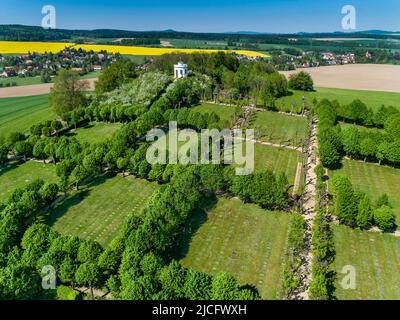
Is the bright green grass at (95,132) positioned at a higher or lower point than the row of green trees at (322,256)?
higher

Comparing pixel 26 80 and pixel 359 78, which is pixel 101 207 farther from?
pixel 359 78

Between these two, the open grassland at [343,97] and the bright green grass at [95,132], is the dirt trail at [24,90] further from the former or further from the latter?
the open grassland at [343,97]

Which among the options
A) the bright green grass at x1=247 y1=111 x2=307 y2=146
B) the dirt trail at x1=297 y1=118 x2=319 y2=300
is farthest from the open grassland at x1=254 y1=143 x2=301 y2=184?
the bright green grass at x1=247 y1=111 x2=307 y2=146

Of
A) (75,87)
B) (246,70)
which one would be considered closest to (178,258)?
(75,87)

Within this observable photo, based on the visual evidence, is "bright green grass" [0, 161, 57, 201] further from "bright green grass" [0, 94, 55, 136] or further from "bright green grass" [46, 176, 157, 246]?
"bright green grass" [0, 94, 55, 136]
